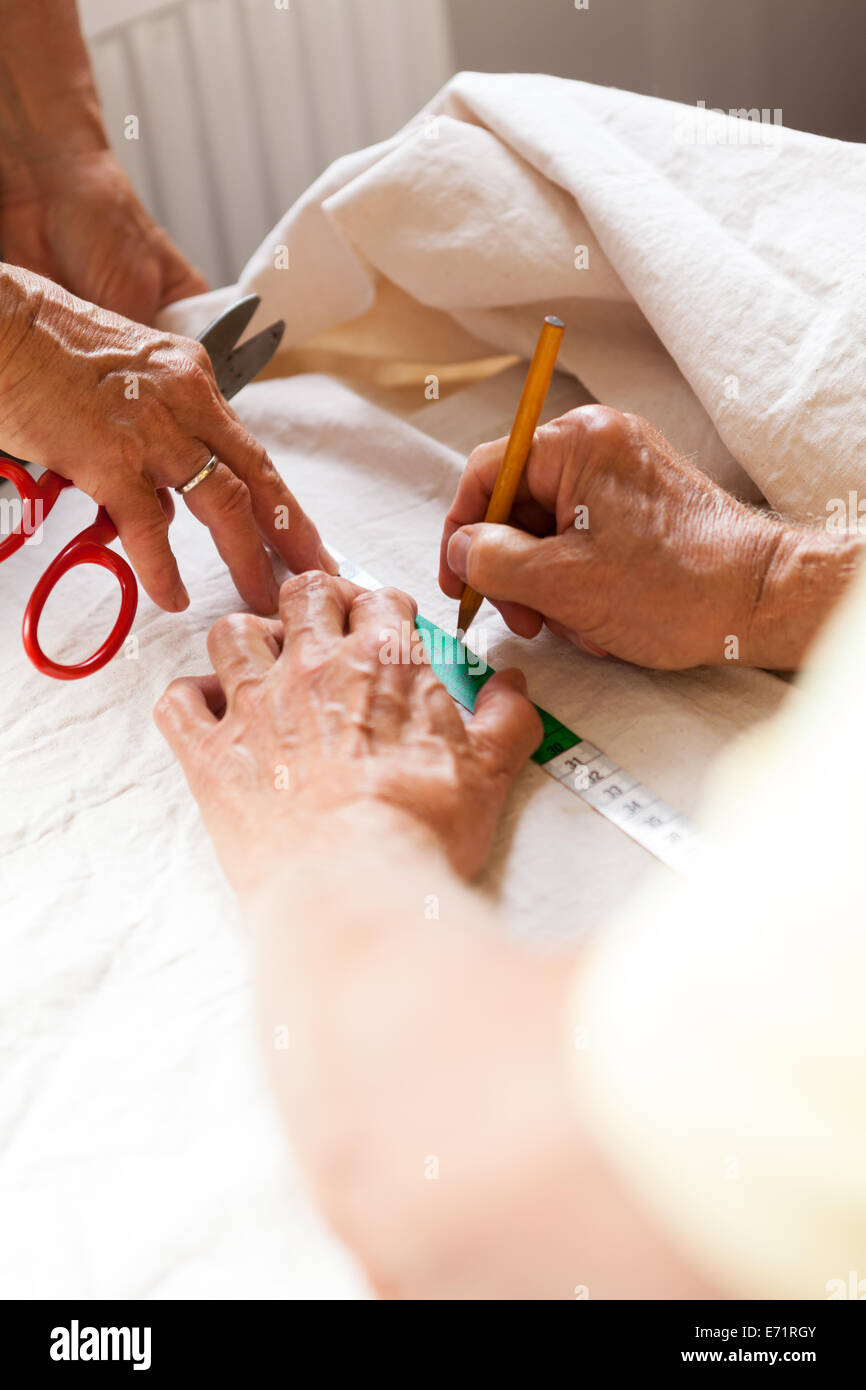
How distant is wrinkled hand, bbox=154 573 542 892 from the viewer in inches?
28.0

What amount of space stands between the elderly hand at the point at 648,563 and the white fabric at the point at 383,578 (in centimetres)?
5

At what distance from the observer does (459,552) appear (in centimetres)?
91

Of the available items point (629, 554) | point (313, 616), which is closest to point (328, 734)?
point (313, 616)

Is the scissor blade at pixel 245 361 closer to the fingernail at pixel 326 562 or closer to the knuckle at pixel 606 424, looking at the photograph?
the fingernail at pixel 326 562

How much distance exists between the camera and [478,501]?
95 centimetres

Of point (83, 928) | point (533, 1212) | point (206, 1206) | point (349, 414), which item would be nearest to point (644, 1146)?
point (533, 1212)

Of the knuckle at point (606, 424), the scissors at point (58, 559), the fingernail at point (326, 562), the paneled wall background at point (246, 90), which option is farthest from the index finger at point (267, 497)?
the paneled wall background at point (246, 90)

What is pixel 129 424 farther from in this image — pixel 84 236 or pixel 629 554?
pixel 84 236

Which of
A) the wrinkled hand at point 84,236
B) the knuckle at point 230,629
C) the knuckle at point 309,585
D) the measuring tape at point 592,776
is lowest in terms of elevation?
the measuring tape at point 592,776

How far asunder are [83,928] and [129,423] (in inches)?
17.5

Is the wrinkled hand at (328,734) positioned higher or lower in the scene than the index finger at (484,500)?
lower

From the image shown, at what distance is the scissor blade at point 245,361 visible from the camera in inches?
45.6

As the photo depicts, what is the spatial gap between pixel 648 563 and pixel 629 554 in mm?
17
